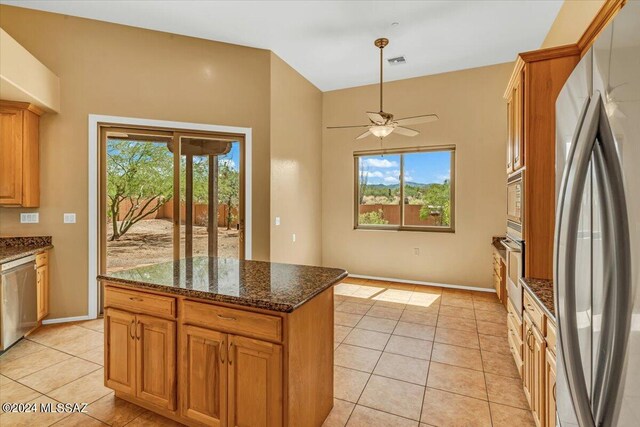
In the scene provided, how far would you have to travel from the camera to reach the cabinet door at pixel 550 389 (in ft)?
5.05

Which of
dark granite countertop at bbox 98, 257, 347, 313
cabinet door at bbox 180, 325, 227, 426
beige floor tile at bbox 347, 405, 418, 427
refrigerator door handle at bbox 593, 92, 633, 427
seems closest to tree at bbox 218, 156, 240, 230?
dark granite countertop at bbox 98, 257, 347, 313

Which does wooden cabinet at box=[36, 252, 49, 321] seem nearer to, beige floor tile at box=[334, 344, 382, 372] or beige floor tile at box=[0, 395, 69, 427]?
beige floor tile at box=[0, 395, 69, 427]

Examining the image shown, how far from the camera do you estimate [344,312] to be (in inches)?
161

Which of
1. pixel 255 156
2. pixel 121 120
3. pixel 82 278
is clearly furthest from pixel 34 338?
pixel 255 156

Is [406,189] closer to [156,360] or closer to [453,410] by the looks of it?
[453,410]

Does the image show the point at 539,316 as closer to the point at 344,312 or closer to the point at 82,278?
the point at 344,312

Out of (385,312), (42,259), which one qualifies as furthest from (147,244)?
(385,312)

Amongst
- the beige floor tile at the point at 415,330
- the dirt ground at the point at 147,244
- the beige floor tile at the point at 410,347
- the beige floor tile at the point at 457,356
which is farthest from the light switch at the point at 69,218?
the beige floor tile at the point at 457,356

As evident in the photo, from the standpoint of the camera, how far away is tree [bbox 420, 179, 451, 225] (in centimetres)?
520

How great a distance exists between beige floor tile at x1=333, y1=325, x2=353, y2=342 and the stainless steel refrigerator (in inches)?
100

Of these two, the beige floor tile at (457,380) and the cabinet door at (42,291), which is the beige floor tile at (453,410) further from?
the cabinet door at (42,291)

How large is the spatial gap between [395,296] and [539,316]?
3051 mm

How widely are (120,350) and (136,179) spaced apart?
8.46ft

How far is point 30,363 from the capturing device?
9.04 feet
